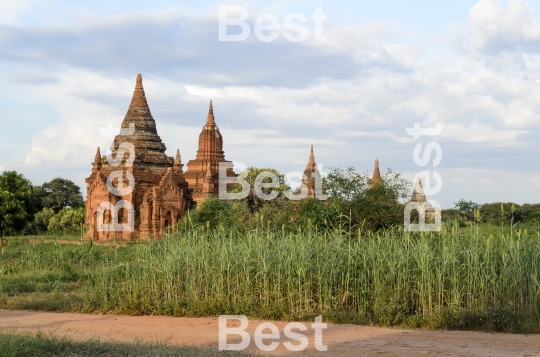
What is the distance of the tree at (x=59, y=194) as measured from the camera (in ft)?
191

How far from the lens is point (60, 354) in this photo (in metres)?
7.41

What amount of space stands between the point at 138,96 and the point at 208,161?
7.66 m

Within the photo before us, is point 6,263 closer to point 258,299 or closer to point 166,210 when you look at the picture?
point 166,210

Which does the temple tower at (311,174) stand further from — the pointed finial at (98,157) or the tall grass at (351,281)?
the tall grass at (351,281)

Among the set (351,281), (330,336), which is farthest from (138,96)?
(330,336)

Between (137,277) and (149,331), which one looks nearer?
(149,331)

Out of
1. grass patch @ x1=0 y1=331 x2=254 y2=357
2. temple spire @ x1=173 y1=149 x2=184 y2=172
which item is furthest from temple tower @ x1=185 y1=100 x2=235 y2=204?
grass patch @ x1=0 y1=331 x2=254 y2=357

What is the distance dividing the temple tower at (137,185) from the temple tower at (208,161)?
5471 millimetres

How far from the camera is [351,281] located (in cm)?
1121

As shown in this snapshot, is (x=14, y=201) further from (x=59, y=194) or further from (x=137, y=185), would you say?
(x=59, y=194)

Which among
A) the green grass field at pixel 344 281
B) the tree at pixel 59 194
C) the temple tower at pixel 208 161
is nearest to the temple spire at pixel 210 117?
the temple tower at pixel 208 161

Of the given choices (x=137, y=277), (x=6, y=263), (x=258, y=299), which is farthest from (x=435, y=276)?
(x=6, y=263)

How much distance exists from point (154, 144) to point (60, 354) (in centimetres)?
2666

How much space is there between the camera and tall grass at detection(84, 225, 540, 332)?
10.5 meters
